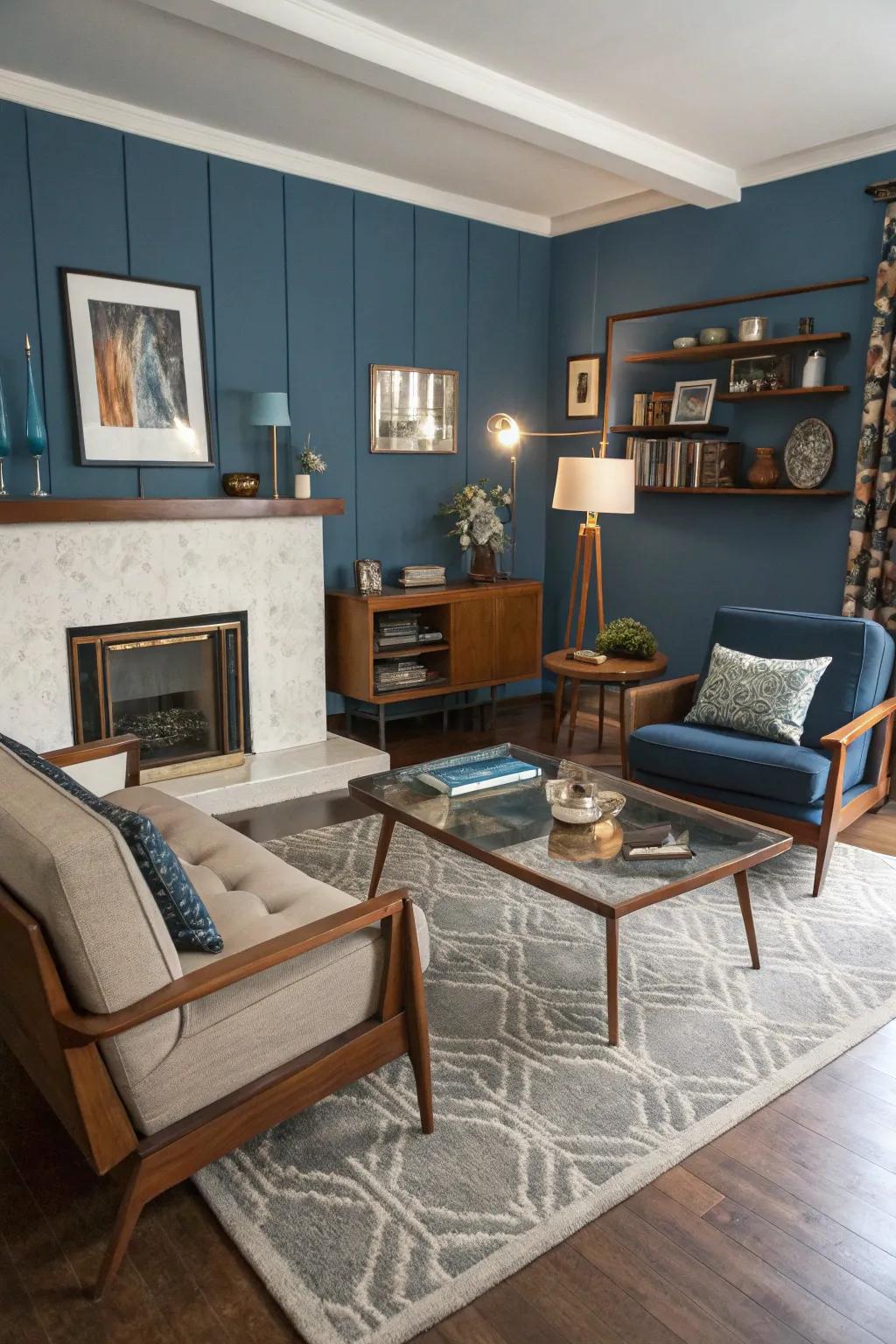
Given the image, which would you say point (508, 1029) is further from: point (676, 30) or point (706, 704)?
point (676, 30)

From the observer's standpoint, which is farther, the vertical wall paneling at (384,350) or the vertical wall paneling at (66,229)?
the vertical wall paneling at (384,350)

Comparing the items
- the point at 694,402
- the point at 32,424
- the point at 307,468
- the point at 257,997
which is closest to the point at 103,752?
the point at 257,997

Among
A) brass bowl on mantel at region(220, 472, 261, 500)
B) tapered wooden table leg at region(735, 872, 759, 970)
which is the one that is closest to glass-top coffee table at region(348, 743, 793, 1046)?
tapered wooden table leg at region(735, 872, 759, 970)

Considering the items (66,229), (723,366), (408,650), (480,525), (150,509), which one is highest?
(66,229)

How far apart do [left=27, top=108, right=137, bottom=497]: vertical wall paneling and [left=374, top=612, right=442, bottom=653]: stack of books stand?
151cm

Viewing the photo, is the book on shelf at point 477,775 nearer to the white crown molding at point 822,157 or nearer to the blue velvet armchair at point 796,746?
the blue velvet armchair at point 796,746

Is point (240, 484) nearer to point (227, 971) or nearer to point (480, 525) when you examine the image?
point (480, 525)

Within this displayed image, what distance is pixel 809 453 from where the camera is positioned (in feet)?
15.1

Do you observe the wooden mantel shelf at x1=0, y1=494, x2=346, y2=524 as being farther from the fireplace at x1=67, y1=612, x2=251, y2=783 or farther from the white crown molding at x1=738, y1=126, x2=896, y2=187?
the white crown molding at x1=738, y1=126, x2=896, y2=187

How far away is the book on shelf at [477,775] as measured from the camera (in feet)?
10.1

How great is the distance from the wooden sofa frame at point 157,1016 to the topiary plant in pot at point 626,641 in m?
2.87

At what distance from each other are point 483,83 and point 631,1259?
12.5 feet

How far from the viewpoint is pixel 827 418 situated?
4570 mm

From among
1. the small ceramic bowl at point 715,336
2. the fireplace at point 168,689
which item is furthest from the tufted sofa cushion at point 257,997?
the small ceramic bowl at point 715,336
